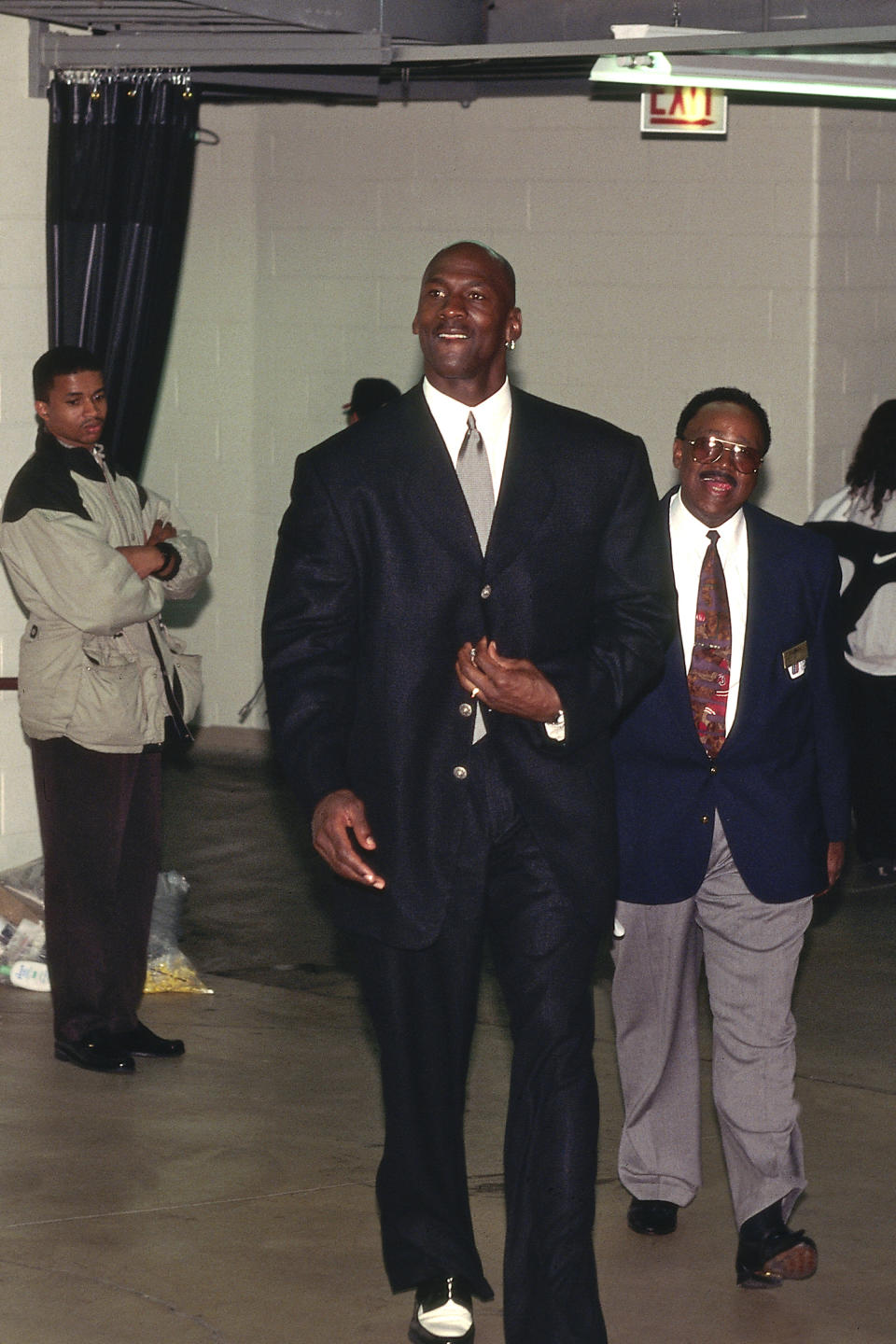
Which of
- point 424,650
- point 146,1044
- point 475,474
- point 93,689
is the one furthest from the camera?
point 146,1044

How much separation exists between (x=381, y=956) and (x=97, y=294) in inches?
147

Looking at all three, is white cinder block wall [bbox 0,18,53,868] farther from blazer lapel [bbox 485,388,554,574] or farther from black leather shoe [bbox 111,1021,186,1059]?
blazer lapel [bbox 485,388,554,574]

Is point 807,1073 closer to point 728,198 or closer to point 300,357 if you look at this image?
point 728,198

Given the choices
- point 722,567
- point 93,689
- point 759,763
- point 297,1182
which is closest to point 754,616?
point 722,567

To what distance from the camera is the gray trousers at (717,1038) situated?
4520 mm

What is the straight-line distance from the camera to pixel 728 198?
10.0 meters

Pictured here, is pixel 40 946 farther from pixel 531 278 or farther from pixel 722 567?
pixel 531 278

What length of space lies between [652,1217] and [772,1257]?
0.36 meters

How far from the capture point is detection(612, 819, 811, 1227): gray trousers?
4520 millimetres

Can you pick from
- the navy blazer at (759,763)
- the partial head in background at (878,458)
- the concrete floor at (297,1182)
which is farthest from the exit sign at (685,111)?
the navy blazer at (759,763)

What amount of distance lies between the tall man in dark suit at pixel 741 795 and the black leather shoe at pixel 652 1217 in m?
0.24

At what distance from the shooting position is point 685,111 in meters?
10.0

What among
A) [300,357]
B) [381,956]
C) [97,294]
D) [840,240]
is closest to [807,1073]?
[381,956]

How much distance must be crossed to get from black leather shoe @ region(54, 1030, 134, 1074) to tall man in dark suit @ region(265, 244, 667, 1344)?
2178mm
